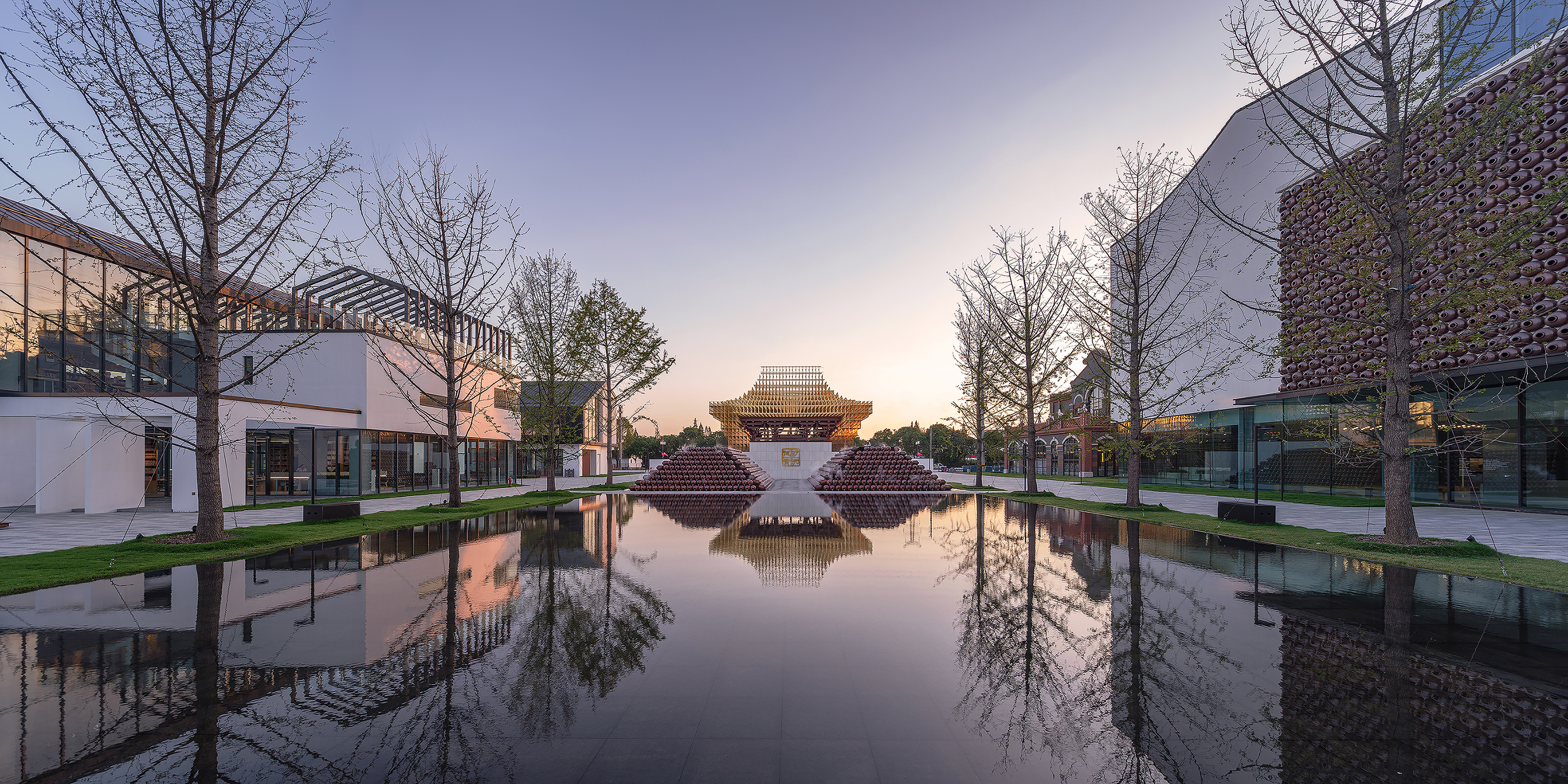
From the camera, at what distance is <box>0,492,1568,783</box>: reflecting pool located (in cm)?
430

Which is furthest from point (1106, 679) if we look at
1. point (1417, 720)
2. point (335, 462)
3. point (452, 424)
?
point (335, 462)

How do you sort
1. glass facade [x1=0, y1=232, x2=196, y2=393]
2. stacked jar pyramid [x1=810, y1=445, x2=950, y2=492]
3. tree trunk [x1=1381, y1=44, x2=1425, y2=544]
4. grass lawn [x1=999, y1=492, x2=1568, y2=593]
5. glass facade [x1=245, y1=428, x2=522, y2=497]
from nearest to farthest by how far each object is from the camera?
grass lawn [x1=999, y1=492, x2=1568, y2=593], tree trunk [x1=1381, y1=44, x2=1425, y2=544], glass facade [x1=0, y1=232, x2=196, y2=393], glass facade [x1=245, y1=428, x2=522, y2=497], stacked jar pyramid [x1=810, y1=445, x2=950, y2=492]

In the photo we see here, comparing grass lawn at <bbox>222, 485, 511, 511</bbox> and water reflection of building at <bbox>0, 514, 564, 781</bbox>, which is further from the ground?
water reflection of building at <bbox>0, 514, 564, 781</bbox>

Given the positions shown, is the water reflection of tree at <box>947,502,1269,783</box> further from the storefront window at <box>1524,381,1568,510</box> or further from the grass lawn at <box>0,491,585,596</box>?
the storefront window at <box>1524,381,1568,510</box>

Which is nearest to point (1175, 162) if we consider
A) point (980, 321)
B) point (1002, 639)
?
point (980, 321)

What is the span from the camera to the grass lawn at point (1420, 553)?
1062 centimetres

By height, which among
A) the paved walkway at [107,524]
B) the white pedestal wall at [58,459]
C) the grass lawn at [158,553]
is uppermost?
the white pedestal wall at [58,459]

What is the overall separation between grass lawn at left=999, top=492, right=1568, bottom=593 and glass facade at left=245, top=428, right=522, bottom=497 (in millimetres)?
27651

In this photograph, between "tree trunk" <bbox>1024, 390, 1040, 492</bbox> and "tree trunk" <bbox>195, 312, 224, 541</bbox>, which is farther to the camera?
"tree trunk" <bbox>1024, 390, 1040, 492</bbox>

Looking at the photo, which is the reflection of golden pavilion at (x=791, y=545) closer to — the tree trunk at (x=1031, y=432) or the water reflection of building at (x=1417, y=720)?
the water reflection of building at (x=1417, y=720)

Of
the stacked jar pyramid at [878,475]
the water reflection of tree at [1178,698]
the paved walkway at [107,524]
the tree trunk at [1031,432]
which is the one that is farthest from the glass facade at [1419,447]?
the paved walkway at [107,524]

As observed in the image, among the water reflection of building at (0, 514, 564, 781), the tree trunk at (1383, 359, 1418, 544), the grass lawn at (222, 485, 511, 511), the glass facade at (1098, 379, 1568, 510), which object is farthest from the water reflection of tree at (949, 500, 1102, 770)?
the grass lawn at (222, 485, 511, 511)

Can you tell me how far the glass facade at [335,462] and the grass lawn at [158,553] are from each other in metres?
8.37

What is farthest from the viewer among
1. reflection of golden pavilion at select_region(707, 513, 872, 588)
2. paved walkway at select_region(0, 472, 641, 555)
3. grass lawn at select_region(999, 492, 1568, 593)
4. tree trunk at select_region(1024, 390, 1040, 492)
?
tree trunk at select_region(1024, 390, 1040, 492)
